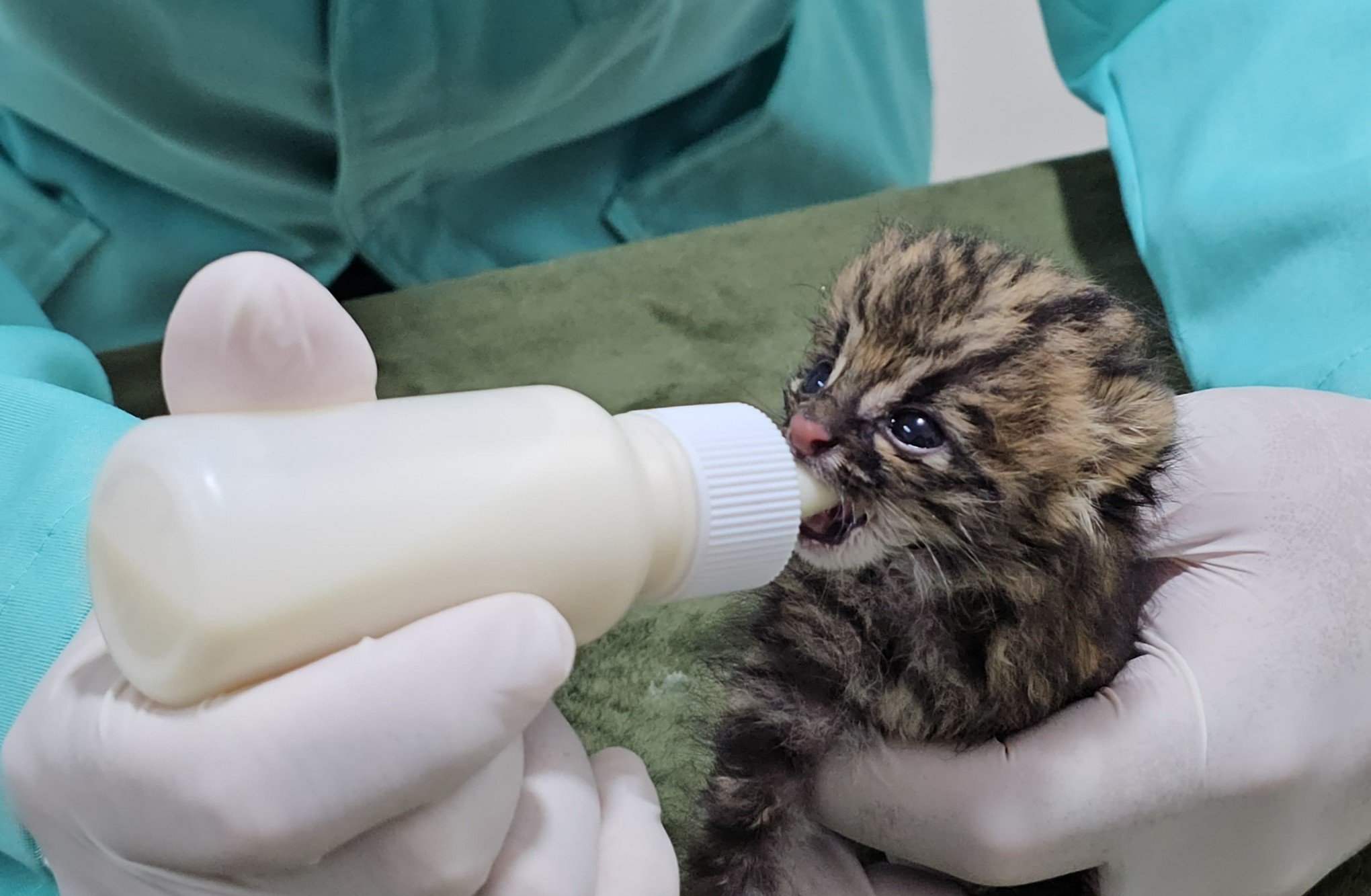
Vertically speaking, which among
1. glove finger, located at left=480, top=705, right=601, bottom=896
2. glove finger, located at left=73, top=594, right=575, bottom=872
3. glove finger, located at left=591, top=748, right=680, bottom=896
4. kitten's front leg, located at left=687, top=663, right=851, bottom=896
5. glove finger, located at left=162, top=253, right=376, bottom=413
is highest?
glove finger, located at left=162, top=253, right=376, bottom=413

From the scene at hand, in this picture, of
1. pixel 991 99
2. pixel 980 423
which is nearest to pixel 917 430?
pixel 980 423

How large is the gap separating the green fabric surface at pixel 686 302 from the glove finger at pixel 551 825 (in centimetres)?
83

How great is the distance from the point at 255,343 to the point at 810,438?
406 millimetres

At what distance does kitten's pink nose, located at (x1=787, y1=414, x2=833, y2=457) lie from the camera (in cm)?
77

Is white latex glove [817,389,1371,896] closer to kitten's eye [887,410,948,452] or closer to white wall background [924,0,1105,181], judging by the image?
kitten's eye [887,410,948,452]

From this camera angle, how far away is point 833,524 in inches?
31.1

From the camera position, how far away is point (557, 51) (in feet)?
4.53

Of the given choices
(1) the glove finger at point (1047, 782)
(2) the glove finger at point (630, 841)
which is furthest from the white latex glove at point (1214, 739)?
(2) the glove finger at point (630, 841)

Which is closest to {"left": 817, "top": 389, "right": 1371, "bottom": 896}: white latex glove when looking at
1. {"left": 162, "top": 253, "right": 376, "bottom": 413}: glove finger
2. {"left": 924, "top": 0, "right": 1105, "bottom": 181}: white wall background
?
{"left": 162, "top": 253, "right": 376, "bottom": 413}: glove finger

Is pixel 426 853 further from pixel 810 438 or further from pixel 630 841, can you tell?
pixel 810 438

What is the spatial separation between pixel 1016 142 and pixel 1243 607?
220 cm

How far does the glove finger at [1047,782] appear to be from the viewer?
0.87 metres

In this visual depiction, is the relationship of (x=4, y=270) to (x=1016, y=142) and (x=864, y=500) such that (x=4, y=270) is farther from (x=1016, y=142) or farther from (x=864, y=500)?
(x=1016, y=142)

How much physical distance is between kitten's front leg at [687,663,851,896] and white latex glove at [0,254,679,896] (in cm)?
26
